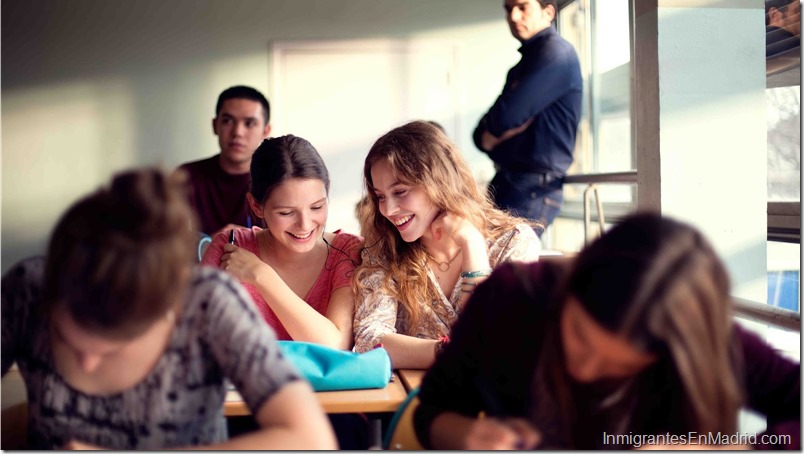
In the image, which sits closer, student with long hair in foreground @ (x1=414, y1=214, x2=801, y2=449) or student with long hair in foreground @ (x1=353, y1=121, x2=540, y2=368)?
student with long hair in foreground @ (x1=414, y1=214, x2=801, y2=449)

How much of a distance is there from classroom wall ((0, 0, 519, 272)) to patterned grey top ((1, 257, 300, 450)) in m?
3.66

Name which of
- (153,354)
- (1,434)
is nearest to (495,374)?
(153,354)

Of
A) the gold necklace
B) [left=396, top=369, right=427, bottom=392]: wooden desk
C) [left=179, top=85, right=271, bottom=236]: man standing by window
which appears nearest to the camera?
[left=396, top=369, right=427, bottom=392]: wooden desk

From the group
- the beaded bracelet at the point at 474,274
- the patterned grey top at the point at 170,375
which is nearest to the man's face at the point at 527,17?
the beaded bracelet at the point at 474,274

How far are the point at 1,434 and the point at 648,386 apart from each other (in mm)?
792

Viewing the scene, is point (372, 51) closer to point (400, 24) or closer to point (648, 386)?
point (400, 24)

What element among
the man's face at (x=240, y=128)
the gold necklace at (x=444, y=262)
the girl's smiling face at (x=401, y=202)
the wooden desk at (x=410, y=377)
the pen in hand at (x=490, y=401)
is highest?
the man's face at (x=240, y=128)

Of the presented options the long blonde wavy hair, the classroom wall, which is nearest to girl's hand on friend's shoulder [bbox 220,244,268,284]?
the long blonde wavy hair

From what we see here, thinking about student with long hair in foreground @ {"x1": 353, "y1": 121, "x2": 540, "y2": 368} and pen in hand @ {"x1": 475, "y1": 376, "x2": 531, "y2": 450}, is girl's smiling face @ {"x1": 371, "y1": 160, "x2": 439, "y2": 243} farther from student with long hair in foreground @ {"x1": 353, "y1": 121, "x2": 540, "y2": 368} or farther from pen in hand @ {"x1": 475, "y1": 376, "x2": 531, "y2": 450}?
pen in hand @ {"x1": 475, "y1": 376, "x2": 531, "y2": 450}

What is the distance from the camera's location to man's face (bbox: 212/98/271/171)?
2.56m

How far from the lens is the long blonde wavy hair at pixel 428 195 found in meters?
1.58

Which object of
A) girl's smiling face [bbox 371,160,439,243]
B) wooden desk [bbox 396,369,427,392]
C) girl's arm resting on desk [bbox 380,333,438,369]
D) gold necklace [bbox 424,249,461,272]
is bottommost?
wooden desk [bbox 396,369,427,392]

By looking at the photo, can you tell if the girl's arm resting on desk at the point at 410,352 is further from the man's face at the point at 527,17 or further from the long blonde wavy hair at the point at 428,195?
the man's face at the point at 527,17

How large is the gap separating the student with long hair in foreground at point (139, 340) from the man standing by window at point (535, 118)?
1.76m
